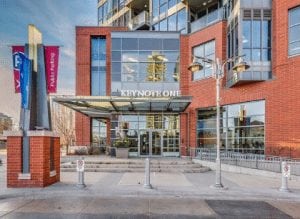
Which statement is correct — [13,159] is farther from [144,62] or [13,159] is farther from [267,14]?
[267,14]

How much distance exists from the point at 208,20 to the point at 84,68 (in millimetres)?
13059

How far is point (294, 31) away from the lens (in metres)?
19.8

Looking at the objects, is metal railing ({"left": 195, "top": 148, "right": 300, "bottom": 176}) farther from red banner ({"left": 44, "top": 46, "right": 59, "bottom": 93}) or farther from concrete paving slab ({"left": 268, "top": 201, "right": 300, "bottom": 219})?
red banner ({"left": 44, "top": 46, "right": 59, "bottom": 93})

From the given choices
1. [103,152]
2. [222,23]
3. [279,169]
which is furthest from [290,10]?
[103,152]

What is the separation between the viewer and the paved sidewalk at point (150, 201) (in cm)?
900

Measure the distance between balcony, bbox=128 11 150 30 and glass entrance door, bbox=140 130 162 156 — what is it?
14013 millimetres

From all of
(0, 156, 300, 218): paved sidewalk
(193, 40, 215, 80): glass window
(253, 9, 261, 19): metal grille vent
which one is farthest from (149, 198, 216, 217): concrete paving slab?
(193, 40, 215, 80): glass window

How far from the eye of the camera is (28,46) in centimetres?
1329

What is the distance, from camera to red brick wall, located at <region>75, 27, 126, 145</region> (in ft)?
101

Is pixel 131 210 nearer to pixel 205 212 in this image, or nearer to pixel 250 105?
pixel 205 212

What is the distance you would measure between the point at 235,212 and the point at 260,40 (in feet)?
51.3

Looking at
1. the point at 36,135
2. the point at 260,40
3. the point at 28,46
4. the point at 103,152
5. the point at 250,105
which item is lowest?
the point at 103,152

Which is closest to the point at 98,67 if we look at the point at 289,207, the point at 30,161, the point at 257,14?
the point at 257,14

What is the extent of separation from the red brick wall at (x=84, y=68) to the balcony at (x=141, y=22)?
222 inches
